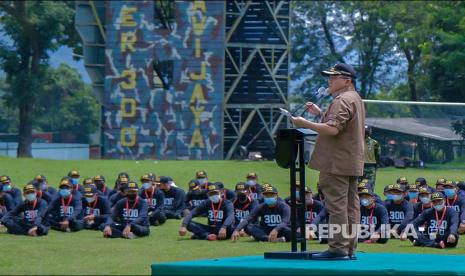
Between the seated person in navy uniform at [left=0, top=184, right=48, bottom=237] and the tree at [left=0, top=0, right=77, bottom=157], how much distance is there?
2631 centimetres

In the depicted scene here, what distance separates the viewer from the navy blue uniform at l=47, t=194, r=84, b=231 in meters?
21.5

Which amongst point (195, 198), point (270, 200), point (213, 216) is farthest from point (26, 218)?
point (195, 198)

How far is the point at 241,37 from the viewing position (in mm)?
45750

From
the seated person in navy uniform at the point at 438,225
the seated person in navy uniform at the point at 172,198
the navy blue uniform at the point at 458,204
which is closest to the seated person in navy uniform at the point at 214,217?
the seated person in navy uniform at the point at 438,225

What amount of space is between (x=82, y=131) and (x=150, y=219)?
5266 cm

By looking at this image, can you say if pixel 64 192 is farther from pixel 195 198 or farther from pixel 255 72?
pixel 255 72

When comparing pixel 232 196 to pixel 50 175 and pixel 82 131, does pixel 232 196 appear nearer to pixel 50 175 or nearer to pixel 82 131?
pixel 50 175

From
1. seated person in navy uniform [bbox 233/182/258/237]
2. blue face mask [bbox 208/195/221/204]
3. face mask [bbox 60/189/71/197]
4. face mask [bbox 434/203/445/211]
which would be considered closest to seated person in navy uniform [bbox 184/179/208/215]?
face mask [bbox 60/189/71/197]

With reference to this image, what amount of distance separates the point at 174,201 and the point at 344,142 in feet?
47.6

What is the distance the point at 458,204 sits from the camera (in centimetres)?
2022

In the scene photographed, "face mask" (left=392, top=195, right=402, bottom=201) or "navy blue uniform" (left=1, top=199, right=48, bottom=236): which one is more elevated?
"face mask" (left=392, top=195, right=402, bottom=201)

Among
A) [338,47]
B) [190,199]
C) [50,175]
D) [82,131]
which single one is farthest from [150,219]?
[82,131]

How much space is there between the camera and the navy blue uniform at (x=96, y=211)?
2178 centimetres

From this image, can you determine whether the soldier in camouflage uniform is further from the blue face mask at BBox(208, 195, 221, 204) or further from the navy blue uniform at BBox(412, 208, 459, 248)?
the blue face mask at BBox(208, 195, 221, 204)
